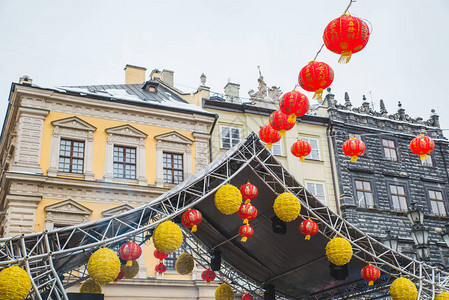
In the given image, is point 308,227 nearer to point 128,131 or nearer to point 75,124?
point 128,131

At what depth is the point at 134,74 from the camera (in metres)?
26.2

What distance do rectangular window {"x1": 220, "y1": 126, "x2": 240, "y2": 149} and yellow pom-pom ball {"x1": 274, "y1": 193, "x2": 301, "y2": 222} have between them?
37.9 feet

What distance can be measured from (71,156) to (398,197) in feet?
55.4

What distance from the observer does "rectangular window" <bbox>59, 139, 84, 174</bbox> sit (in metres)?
20.1

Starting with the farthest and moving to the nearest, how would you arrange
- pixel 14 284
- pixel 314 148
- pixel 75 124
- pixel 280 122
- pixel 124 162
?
pixel 314 148, pixel 124 162, pixel 75 124, pixel 280 122, pixel 14 284

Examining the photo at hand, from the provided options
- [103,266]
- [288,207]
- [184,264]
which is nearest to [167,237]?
[103,266]

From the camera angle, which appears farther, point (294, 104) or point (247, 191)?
point (247, 191)

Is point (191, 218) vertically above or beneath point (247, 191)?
beneath

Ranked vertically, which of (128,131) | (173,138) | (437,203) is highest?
(128,131)

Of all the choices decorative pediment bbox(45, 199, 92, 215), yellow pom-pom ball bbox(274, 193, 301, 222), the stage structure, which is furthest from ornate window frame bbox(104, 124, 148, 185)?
yellow pom-pom ball bbox(274, 193, 301, 222)

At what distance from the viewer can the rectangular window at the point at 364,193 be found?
2586 centimetres

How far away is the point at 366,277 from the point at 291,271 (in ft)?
9.34

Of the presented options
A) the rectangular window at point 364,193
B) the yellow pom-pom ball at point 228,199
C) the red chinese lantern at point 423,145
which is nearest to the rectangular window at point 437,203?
the rectangular window at point 364,193

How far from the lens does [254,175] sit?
1407 cm
